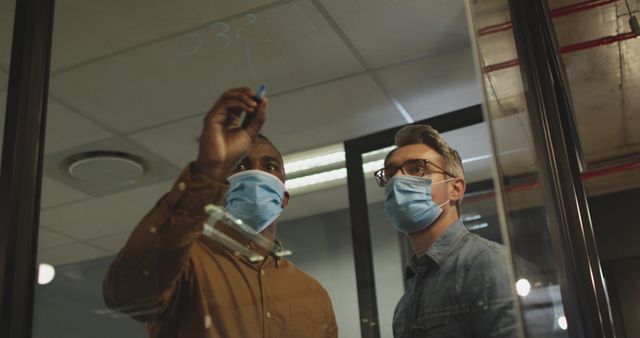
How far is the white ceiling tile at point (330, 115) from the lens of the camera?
49.1 inches

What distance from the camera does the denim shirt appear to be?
3.52 feet

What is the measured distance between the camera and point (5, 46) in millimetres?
1422

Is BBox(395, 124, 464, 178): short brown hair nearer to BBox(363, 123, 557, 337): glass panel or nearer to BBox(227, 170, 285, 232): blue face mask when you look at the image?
BBox(363, 123, 557, 337): glass panel

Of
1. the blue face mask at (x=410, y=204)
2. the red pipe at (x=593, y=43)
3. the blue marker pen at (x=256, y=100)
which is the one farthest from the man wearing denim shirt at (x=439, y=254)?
the red pipe at (x=593, y=43)

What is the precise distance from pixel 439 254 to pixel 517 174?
0.71 ft

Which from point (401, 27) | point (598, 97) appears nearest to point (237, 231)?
point (401, 27)

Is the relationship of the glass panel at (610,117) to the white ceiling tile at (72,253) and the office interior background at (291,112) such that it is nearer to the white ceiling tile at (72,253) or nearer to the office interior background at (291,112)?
the office interior background at (291,112)

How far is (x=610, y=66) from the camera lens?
3018 millimetres

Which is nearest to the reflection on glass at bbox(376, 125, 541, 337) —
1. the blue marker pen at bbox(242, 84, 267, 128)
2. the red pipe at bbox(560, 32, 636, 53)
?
the blue marker pen at bbox(242, 84, 267, 128)

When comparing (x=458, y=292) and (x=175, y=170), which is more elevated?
(x=175, y=170)

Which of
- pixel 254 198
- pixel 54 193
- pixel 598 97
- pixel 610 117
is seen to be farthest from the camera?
pixel 610 117

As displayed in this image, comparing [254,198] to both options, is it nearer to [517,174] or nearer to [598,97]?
[517,174]

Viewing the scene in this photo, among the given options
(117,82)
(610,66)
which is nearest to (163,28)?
(117,82)

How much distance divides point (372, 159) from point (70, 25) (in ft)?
2.43
